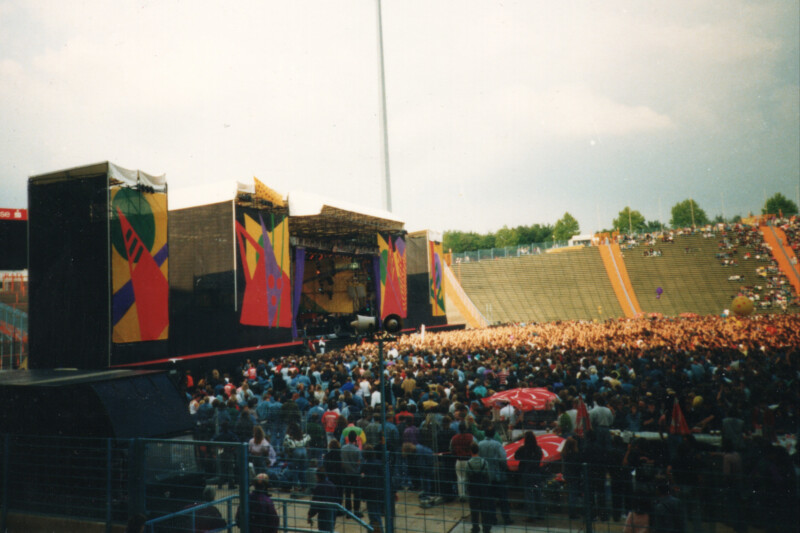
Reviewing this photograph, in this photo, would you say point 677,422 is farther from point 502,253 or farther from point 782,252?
point 502,253

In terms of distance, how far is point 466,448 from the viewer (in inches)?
251

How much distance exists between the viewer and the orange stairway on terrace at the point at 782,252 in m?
37.9

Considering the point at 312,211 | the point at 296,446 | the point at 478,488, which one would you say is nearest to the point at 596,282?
the point at 312,211

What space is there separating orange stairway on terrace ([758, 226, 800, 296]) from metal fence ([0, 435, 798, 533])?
40277 millimetres

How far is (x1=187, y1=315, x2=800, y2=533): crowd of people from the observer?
4973 millimetres

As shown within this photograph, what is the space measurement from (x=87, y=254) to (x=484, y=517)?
40.2 feet

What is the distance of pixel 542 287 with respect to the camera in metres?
46.6

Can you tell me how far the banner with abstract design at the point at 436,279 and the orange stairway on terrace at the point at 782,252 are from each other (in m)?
25.9

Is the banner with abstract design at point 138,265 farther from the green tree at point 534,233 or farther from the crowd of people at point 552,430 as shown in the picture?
the green tree at point 534,233

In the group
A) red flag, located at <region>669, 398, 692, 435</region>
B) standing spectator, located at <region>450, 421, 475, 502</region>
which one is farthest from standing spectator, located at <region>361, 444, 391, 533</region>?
red flag, located at <region>669, 398, 692, 435</region>

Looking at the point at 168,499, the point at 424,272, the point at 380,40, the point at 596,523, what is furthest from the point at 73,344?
the point at 424,272

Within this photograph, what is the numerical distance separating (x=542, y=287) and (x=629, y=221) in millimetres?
49975

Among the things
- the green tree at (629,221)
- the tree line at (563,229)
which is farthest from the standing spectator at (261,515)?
the green tree at (629,221)

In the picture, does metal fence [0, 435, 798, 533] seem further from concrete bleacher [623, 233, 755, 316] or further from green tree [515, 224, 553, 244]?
green tree [515, 224, 553, 244]
